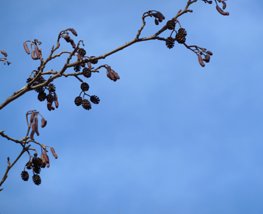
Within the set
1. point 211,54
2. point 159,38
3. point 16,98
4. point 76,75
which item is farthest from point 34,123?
point 211,54

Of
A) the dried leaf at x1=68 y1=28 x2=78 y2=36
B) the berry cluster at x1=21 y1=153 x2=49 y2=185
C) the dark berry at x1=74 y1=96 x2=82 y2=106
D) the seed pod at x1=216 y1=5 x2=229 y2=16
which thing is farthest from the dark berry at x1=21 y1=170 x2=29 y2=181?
the seed pod at x1=216 y1=5 x2=229 y2=16

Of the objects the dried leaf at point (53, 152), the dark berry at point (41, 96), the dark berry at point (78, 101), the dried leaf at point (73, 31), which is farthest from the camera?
the dark berry at point (78, 101)

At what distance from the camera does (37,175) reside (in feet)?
12.5

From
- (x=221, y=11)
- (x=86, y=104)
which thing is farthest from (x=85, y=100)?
(x=221, y=11)

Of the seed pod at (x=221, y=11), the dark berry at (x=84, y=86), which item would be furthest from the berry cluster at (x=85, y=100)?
the seed pod at (x=221, y=11)

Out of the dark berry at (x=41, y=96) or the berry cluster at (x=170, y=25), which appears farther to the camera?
the dark berry at (x=41, y=96)

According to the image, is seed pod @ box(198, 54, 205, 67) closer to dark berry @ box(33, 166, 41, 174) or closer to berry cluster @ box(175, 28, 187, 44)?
berry cluster @ box(175, 28, 187, 44)

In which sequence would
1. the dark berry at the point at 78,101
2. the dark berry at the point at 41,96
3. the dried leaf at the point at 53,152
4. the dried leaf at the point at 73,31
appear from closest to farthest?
the dried leaf at the point at 53,152 < the dried leaf at the point at 73,31 < the dark berry at the point at 41,96 < the dark berry at the point at 78,101

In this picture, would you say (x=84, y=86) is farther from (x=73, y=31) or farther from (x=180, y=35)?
(x=180, y=35)

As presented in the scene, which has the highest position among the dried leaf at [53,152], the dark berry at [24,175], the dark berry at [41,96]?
the dark berry at [41,96]

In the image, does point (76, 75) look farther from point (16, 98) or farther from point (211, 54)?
point (211, 54)

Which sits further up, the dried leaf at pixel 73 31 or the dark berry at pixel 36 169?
the dried leaf at pixel 73 31

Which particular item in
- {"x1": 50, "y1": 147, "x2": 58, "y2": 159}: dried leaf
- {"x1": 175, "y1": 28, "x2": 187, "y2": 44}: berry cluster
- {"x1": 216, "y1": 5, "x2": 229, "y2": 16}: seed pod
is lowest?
{"x1": 50, "y1": 147, "x2": 58, "y2": 159}: dried leaf

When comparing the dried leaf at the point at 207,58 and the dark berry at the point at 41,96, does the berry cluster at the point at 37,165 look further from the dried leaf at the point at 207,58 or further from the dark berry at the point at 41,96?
the dried leaf at the point at 207,58
